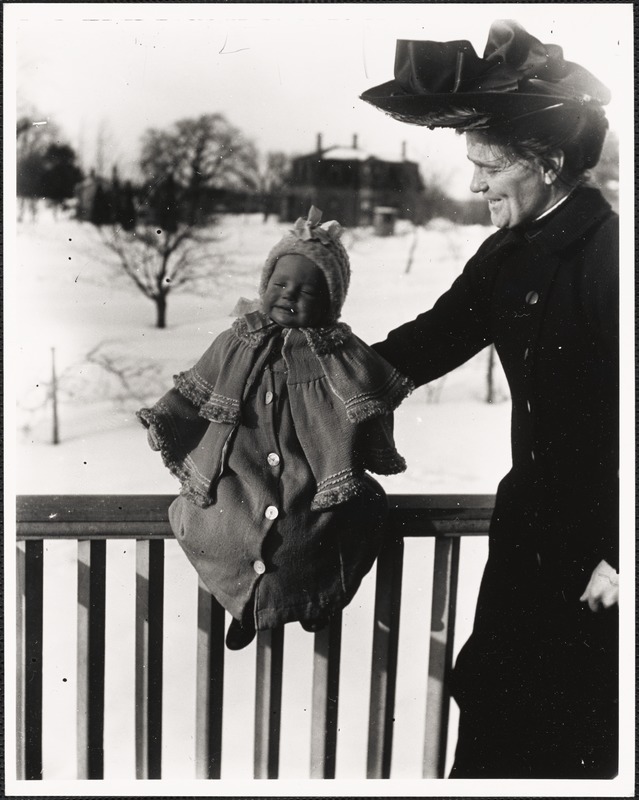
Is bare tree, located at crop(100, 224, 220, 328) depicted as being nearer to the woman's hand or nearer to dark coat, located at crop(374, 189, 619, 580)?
dark coat, located at crop(374, 189, 619, 580)

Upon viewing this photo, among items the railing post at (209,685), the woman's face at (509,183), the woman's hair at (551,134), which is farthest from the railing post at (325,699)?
the woman's hair at (551,134)

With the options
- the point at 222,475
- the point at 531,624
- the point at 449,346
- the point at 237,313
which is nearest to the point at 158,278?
the point at 237,313

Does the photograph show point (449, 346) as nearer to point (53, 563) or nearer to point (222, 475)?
point (222, 475)

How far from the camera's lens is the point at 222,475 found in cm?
155

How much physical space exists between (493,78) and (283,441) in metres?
0.78

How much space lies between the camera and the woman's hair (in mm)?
1573

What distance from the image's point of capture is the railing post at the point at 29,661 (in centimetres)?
173

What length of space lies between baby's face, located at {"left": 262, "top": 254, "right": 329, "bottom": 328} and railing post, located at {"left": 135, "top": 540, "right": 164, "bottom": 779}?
1.89 ft

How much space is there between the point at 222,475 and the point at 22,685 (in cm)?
67

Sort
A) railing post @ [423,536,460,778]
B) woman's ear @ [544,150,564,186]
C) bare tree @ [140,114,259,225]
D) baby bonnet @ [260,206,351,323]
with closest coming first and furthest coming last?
1. baby bonnet @ [260,206,351,323]
2. woman's ear @ [544,150,564,186]
3. bare tree @ [140,114,259,225]
4. railing post @ [423,536,460,778]

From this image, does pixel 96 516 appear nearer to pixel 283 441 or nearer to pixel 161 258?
pixel 283 441

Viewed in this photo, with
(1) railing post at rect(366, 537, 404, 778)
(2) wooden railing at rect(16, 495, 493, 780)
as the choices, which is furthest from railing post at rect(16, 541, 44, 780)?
(1) railing post at rect(366, 537, 404, 778)

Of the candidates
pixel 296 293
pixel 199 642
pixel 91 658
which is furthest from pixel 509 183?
pixel 91 658

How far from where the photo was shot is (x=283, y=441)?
1.54m
